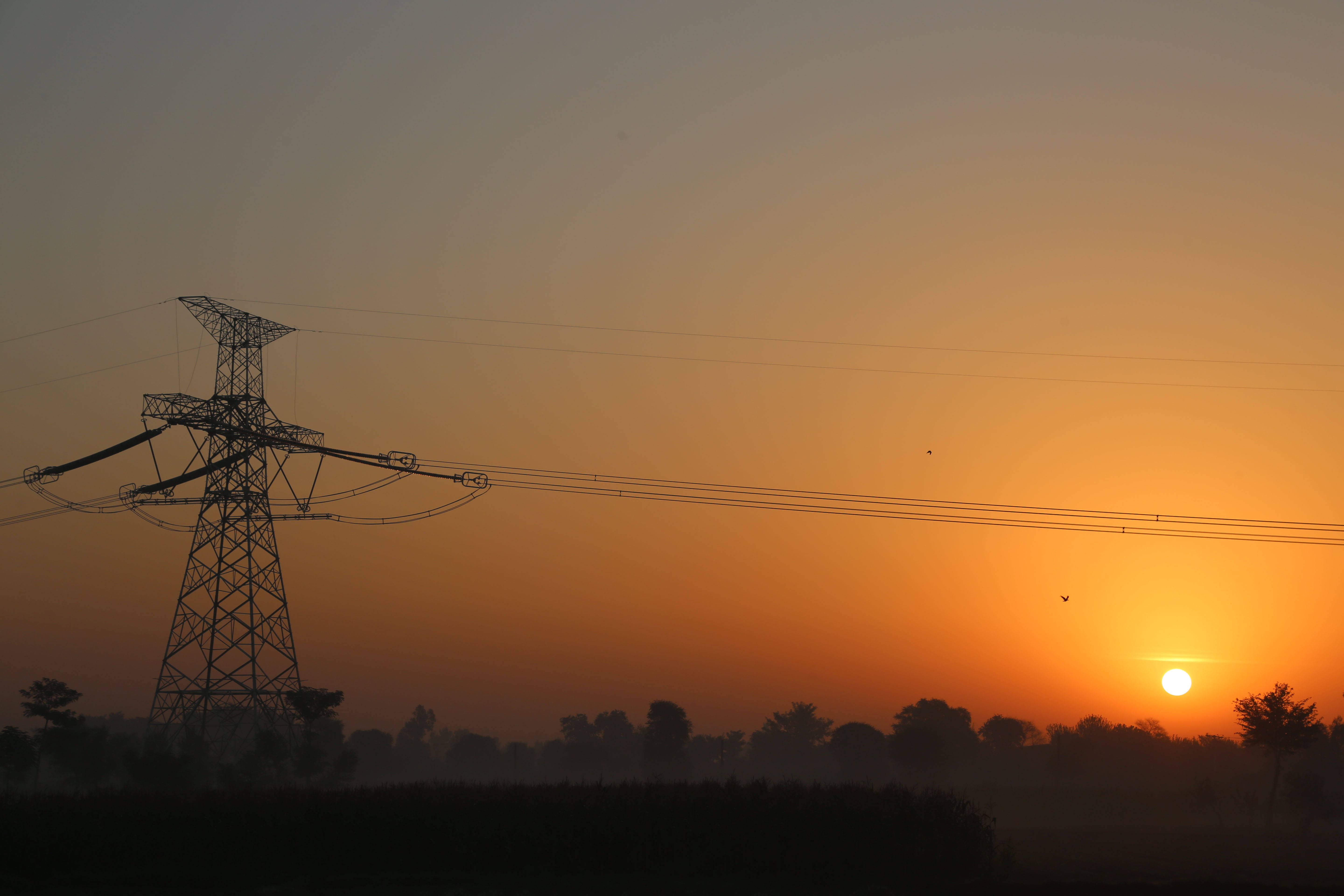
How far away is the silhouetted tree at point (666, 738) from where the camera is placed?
166125 millimetres

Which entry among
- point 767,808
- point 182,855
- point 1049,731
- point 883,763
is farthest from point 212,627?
point 1049,731

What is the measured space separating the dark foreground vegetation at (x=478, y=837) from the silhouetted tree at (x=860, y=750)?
143 meters

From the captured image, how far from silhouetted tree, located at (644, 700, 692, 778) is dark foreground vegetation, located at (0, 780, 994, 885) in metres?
133

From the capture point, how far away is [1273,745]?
83.4 metres

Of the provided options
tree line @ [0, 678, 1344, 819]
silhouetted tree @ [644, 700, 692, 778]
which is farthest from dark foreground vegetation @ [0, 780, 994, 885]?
silhouetted tree @ [644, 700, 692, 778]

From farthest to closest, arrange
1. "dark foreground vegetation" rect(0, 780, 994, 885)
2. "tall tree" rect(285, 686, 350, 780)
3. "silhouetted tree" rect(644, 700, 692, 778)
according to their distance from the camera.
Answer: "silhouetted tree" rect(644, 700, 692, 778)
"tall tree" rect(285, 686, 350, 780)
"dark foreground vegetation" rect(0, 780, 994, 885)

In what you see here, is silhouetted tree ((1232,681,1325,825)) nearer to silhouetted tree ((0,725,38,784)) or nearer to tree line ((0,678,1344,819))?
tree line ((0,678,1344,819))


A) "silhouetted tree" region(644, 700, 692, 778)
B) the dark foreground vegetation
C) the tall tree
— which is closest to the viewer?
the dark foreground vegetation

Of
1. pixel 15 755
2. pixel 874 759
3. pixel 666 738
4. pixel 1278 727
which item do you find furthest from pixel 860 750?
pixel 15 755

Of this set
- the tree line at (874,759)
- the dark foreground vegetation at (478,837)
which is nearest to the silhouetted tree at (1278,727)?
the tree line at (874,759)

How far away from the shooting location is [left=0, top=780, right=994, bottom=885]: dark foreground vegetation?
3425cm

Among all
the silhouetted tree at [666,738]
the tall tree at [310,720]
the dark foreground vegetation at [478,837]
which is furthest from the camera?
the silhouetted tree at [666,738]

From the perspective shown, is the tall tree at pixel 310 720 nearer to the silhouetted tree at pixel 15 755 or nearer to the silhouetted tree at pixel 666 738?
the silhouetted tree at pixel 15 755

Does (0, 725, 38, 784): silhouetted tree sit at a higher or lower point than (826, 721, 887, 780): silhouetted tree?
higher
